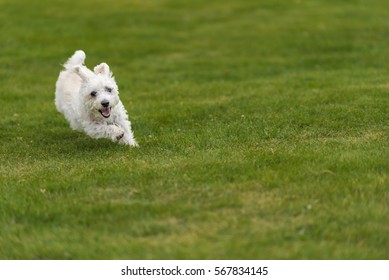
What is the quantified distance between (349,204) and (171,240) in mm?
2027

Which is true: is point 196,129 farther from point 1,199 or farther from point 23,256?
point 23,256

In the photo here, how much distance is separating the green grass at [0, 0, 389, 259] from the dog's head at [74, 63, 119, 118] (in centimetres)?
66

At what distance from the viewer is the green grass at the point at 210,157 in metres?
6.61

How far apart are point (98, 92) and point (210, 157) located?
7.25ft

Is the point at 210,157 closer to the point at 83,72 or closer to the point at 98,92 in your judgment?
the point at 98,92

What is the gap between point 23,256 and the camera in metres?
6.49

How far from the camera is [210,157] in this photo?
30.1 ft

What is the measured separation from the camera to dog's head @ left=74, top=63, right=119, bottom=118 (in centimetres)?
1016

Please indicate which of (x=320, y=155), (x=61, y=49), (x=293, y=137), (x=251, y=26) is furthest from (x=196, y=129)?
(x=251, y=26)

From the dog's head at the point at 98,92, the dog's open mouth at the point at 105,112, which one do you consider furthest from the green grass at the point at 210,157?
the dog's head at the point at 98,92

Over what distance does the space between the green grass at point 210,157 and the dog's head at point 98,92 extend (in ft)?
2.15

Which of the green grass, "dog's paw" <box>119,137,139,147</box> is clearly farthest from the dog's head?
the green grass

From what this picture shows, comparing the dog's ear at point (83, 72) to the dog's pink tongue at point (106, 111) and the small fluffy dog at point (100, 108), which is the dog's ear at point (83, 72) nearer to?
the small fluffy dog at point (100, 108)

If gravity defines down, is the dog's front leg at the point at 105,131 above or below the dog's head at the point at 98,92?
below
